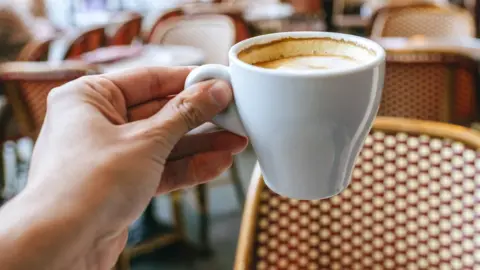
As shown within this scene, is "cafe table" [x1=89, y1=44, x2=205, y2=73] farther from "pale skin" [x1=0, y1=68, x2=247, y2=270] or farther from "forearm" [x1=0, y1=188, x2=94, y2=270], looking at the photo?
"forearm" [x1=0, y1=188, x2=94, y2=270]

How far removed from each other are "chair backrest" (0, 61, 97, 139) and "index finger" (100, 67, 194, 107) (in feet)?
3.04

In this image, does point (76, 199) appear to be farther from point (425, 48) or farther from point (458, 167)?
point (425, 48)

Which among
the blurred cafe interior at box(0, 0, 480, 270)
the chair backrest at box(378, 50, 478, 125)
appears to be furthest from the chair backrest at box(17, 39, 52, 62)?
the chair backrest at box(378, 50, 478, 125)

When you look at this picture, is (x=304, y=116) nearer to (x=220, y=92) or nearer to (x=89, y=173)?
(x=220, y=92)

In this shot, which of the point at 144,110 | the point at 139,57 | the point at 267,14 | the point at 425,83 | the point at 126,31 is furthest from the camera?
the point at 267,14

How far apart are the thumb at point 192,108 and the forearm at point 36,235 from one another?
131 millimetres

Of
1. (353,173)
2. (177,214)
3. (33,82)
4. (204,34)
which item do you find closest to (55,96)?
(353,173)

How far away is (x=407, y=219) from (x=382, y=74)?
1.42 feet

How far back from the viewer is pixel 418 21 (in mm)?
2736

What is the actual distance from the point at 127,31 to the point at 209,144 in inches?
112

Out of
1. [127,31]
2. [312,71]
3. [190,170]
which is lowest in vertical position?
[127,31]

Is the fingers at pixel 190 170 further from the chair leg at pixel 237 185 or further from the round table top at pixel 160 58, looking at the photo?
the chair leg at pixel 237 185

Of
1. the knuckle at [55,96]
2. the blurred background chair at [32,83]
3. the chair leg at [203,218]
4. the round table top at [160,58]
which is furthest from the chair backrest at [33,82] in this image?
the knuckle at [55,96]

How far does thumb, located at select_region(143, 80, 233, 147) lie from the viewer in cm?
52
